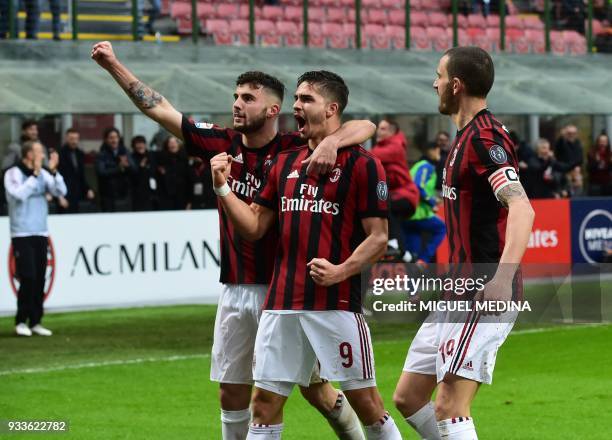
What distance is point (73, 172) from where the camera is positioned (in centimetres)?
1703

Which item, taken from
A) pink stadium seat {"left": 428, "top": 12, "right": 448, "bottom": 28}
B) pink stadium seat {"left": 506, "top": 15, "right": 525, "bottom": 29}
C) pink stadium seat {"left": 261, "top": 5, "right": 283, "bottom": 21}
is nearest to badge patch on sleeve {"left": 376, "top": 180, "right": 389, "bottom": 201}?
pink stadium seat {"left": 261, "top": 5, "right": 283, "bottom": 21}

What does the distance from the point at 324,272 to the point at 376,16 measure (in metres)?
18.3

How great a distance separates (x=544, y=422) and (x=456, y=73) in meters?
3.74

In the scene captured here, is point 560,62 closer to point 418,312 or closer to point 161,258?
point 161,258

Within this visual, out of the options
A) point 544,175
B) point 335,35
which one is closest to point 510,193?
point 544,175

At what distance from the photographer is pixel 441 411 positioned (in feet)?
18.6

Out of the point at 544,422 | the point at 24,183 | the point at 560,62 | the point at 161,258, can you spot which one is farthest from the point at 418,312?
the point at 560,62

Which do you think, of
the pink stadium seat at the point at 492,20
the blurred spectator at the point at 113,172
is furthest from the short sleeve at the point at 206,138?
the pink stadium seat at the point at 492,20

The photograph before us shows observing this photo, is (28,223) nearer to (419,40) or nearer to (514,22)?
(419,40)

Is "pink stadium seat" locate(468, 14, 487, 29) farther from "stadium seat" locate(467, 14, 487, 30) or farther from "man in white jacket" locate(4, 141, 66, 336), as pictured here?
"man in white jacket" locate(4, 141, 66, 336)

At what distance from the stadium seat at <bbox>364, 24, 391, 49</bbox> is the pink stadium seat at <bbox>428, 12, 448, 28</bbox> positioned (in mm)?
1528

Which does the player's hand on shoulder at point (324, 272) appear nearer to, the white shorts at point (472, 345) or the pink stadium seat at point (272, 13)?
the white shorts at point (472, 345)

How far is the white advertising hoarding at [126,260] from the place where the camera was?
15.4 m

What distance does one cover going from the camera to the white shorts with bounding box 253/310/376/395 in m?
6.10
